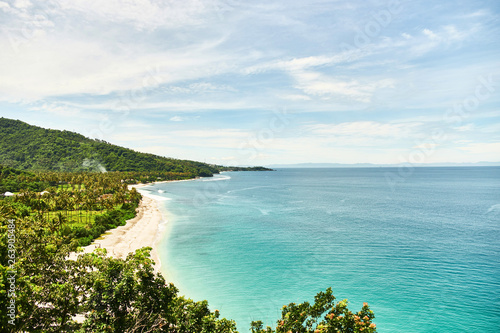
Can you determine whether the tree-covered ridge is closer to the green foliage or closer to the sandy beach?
the green foliage

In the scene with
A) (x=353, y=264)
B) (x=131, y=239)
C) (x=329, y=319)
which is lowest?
(x=131, y=239)

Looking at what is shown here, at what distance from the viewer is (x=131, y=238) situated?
57.1 meters

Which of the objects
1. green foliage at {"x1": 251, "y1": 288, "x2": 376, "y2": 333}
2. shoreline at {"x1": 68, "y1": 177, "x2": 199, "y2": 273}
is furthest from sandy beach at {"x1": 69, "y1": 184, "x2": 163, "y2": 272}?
green foliage at {"x1": 251, "y1": 288, "x2": 376, "y2": 333}

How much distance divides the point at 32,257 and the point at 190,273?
25.9 meters

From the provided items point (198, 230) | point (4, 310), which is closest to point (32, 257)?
point (4, 310)

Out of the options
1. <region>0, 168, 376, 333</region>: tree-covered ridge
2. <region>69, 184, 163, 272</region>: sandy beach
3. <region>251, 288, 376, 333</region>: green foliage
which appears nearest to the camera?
<region>251, 288, 376, 333</region>: green foliage

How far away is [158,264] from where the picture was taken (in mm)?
44375

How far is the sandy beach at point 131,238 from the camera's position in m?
47.1

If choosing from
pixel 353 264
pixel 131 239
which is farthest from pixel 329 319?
pixel 131 239

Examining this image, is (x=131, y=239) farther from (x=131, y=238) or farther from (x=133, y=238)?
(x=133, y=238)

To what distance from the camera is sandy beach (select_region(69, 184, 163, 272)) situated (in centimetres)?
4709

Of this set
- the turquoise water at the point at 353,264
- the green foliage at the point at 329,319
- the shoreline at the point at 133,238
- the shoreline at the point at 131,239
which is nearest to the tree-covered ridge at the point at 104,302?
the green foliage at the point at 329,319

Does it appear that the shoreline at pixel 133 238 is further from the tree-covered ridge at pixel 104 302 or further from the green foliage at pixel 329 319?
the green foliage at pixel 329 319

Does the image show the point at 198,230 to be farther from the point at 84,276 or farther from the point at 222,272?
the point at 84,276
